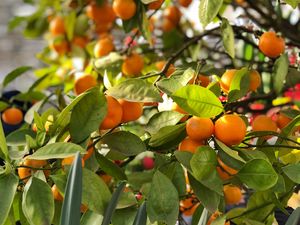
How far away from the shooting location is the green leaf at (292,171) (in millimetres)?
551

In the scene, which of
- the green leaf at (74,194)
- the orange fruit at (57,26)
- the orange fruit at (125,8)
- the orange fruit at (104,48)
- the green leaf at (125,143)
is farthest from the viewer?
the orange fruit at (57,26)

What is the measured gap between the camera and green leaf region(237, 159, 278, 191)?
0.53 metres

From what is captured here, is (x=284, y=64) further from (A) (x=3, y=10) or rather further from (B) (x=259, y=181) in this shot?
(A) (x=3, y=10)

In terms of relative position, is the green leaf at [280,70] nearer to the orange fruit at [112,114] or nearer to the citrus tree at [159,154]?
the citrus tree at [159,154]

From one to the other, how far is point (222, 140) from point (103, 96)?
12 cm

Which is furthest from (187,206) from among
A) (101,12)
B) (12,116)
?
(101,12)

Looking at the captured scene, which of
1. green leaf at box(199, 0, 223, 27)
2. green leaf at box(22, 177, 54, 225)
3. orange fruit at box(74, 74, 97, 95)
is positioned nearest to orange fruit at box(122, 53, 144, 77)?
orange fruit at box(74, 74, 97, 95)

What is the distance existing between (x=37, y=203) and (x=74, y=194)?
0.21ft

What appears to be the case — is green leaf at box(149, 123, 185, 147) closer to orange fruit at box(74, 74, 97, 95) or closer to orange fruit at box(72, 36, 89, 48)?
orange fruit at box(74, 74, 97, 95)

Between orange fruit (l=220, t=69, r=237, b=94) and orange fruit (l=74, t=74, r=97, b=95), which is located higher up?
orange fruit (l=220, t=69, r=237, b=94)

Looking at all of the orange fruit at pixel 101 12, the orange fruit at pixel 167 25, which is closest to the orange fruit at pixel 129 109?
the orange fruit at pixel 101 12

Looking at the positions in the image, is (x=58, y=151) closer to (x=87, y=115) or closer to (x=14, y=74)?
(x=87, y=115)

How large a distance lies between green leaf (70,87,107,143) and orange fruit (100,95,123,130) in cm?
1

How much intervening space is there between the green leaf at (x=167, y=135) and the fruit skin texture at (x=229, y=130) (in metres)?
0.04
